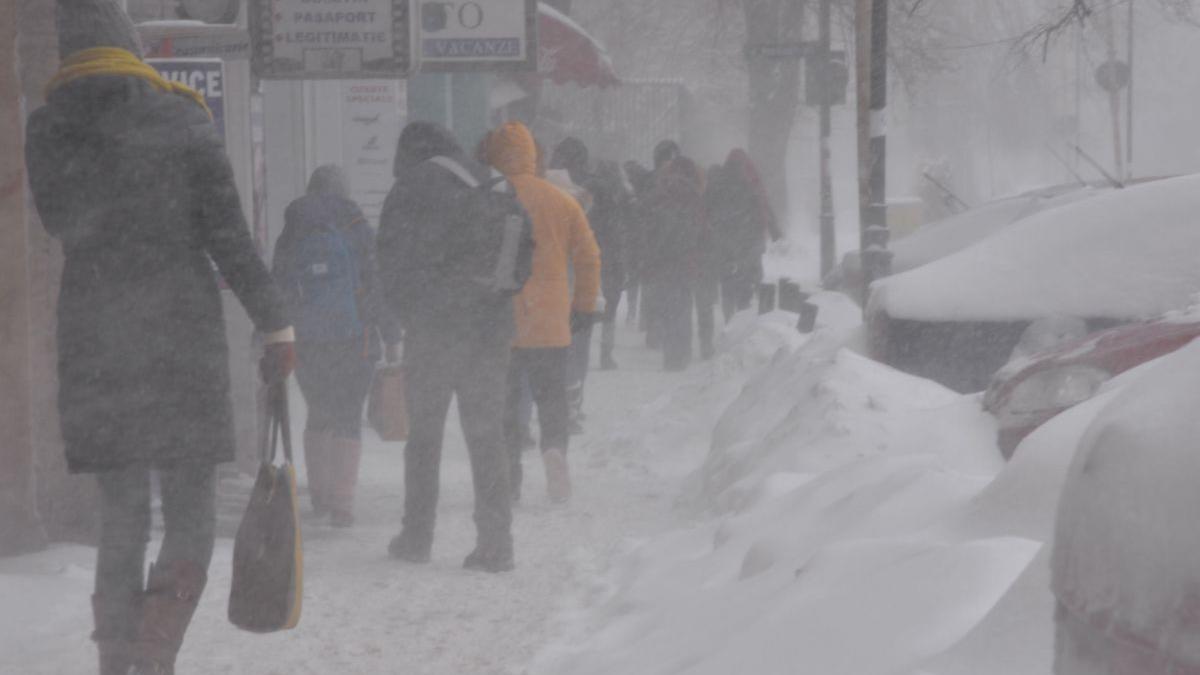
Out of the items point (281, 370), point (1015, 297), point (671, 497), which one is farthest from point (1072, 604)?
point (671, 497)

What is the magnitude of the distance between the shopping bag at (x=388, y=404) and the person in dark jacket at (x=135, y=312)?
427 centimetres

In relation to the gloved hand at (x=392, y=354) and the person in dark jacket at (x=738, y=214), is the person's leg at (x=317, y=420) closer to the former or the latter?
the gloved hand at (x=392, y=354)

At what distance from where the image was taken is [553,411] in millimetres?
8883

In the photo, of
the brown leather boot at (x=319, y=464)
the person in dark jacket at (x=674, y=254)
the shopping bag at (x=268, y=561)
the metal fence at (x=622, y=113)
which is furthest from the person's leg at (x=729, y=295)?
the metal fence at (x=622, y=113)

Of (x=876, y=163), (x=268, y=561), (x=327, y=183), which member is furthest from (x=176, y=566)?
(x=876, y=163)

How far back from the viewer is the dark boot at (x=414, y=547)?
7.20 m

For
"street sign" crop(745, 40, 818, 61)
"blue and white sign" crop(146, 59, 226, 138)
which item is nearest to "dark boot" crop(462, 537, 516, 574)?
"blue and white sign" crop(146, 59, 226, 138)

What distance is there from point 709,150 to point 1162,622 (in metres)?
53.1

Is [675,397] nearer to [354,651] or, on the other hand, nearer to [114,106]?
[354,651]

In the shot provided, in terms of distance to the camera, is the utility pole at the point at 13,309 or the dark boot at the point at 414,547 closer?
the utility pole at the point at 13,309

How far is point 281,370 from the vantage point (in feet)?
15.2

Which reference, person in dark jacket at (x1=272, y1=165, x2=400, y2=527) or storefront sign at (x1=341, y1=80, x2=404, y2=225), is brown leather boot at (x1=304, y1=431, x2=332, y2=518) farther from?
storefront sign at (x1=341, y1=80, x2=404, y2=225)

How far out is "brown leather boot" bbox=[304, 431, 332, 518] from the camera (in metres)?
8.23

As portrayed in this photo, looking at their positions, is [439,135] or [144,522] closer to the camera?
[144,522]
